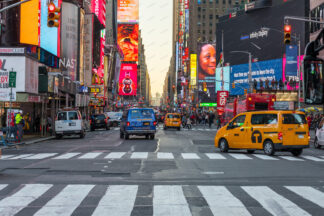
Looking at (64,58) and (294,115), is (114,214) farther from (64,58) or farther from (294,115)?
(64,58)

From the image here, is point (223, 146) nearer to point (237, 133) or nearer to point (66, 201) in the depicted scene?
point (237, 133)

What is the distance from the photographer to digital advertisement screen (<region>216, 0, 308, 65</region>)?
99.7m

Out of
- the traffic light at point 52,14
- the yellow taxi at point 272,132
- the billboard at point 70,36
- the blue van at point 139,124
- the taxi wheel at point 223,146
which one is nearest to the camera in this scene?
the traffic light at point 52,14

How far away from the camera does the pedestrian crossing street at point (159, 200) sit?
828 cm

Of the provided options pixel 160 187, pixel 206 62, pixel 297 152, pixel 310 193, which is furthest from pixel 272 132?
pixel 206 62

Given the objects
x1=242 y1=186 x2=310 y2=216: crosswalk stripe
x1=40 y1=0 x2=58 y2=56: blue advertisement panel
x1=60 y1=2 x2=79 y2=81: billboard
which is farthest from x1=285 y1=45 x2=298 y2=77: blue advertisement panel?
x1=242 y1=186 x2=310 y2=216: crosswalk stripe

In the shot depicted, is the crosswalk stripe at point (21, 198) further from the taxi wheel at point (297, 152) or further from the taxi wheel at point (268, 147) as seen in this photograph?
the taxi wheel at point (297, 152)

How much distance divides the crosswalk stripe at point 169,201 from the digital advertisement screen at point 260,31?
84920 millimetres

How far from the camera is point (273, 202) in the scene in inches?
363

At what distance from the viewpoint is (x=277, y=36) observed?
105812mm

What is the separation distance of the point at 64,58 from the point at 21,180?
65545 mm

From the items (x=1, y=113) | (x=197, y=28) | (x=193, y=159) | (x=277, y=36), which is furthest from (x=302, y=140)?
(x=197, y=28)

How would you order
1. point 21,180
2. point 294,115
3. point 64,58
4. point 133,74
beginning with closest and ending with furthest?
1. point 21,180
2. point 294,115
3. point 64,58
4. point 133,74

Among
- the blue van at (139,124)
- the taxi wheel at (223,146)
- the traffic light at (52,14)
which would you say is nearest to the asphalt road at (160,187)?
the taxi wheel at (223,146)
